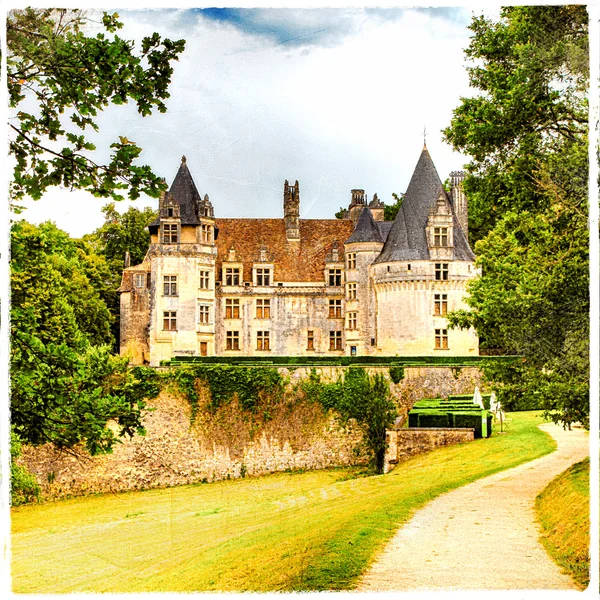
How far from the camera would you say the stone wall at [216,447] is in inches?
744

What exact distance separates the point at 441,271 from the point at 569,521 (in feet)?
66.8

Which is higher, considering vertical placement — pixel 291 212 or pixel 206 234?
pixel 291 212

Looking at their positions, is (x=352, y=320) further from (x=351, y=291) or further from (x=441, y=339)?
(x=441, y=339)

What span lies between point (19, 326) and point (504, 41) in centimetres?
762

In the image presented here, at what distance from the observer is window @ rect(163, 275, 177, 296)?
2786 centimetres

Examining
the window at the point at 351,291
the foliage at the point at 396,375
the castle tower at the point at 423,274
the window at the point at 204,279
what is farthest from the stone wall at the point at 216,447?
the window at the point at 351,291

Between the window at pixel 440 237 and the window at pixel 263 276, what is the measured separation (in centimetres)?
616

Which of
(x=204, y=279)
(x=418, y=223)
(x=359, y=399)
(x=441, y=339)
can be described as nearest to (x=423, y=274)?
(x=418, y=223)

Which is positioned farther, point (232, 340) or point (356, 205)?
point (356, 205)

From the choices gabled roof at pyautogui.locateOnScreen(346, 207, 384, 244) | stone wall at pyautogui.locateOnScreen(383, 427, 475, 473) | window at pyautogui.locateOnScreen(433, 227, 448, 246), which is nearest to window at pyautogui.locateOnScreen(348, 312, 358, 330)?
gabled roof at pyautogui.locateOnScreen(346, 207, 384, 244)

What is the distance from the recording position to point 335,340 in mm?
31547

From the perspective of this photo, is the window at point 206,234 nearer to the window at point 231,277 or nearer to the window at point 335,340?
the window at point 231,277

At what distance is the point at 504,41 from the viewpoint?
39.2 ft

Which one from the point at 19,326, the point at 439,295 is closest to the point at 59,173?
the point at 19,326
